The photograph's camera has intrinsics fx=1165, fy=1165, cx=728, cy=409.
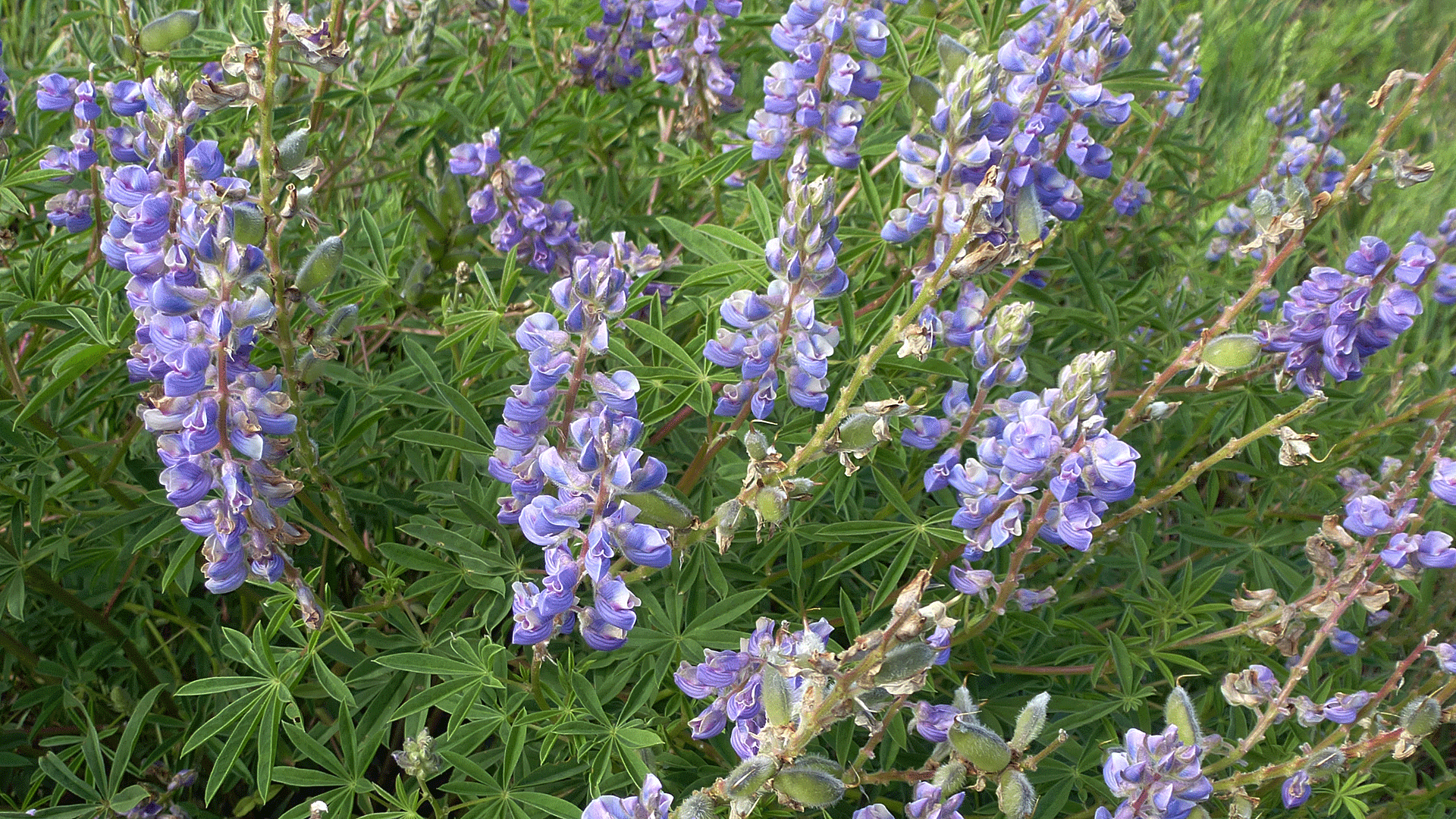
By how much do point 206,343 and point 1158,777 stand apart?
5.02 feet

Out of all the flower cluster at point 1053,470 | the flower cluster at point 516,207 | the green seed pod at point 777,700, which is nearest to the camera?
the green seed pod at point 777,700

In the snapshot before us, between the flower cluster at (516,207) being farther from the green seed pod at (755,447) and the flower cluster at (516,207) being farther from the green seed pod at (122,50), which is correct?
the green seed pod at (755,447)

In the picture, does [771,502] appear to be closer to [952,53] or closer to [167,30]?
[952,53]

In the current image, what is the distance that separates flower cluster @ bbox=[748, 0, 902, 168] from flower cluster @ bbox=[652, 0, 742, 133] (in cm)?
46

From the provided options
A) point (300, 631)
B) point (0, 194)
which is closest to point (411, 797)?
point (300, 631)

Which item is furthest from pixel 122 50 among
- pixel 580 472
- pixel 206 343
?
pixel 580 472

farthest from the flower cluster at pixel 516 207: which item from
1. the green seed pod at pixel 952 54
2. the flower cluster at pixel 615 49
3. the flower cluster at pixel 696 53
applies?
the green seed pod at pixel 952 54

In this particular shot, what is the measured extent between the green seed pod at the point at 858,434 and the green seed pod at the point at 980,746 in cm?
42

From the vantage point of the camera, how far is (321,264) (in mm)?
1917

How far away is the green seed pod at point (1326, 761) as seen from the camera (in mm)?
1922

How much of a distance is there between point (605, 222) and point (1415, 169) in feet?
6.69

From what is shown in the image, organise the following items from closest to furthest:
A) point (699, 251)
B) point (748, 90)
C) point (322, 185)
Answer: point (699, 251), point (322, 185), point (748, 90)

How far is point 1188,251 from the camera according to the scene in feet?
15.2

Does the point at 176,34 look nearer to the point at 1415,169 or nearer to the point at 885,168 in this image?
the point at 885,168
